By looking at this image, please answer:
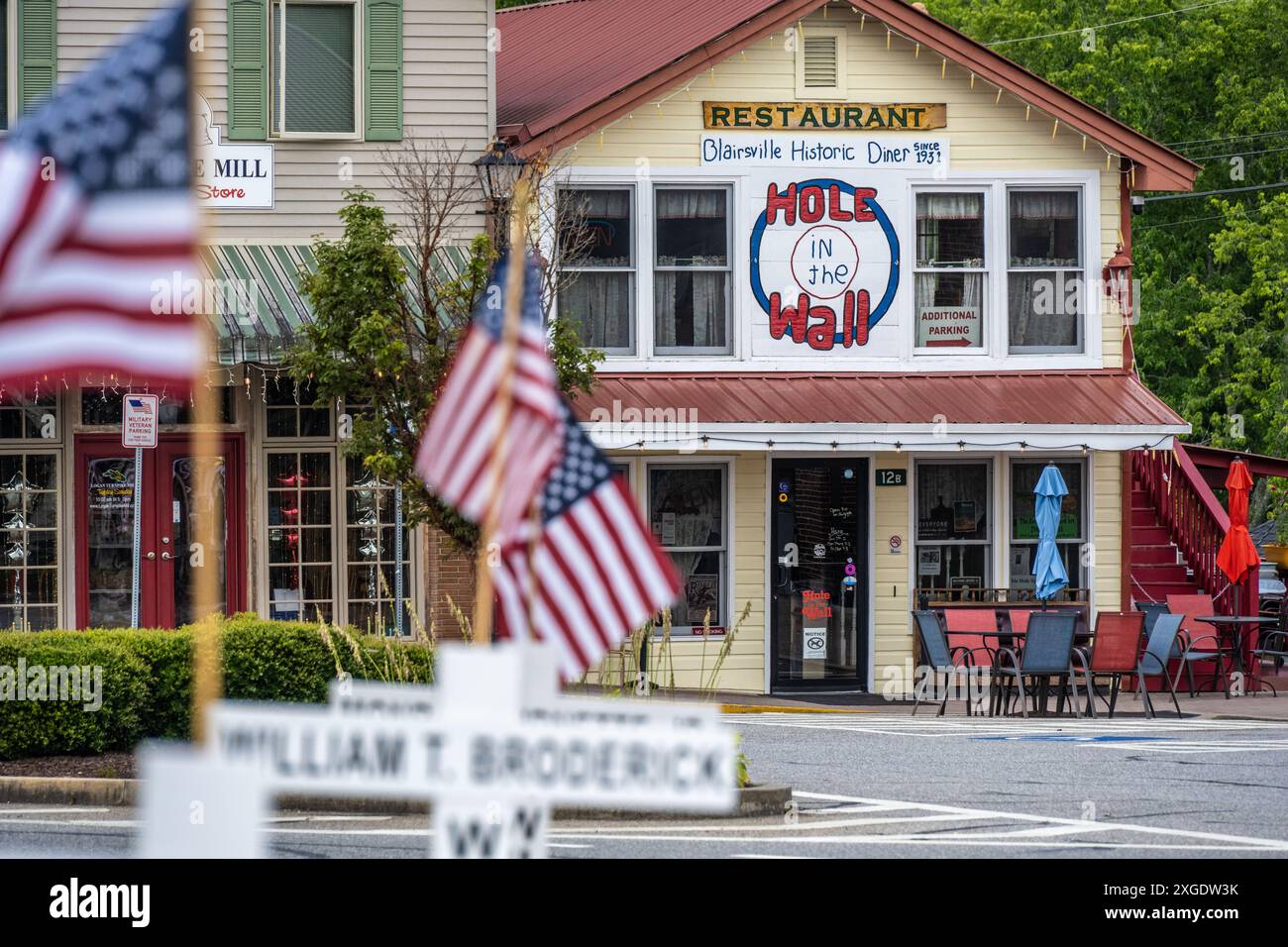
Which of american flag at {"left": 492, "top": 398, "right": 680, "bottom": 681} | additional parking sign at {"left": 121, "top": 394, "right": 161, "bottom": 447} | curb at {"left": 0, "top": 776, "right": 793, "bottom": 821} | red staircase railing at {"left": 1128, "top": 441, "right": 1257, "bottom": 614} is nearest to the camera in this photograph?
american flag at {"left": 492, "top": 398, "right": 680, "bottom": 681}

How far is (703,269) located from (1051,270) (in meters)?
4.08

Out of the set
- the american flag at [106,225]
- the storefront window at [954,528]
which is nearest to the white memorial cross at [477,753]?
the american flag at [106,225]

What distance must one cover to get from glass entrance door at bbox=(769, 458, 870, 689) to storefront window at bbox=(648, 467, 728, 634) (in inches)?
24.8

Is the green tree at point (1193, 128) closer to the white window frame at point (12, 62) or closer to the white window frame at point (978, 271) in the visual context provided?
the white window frame at point (978, 271)

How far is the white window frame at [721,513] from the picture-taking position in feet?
71.9

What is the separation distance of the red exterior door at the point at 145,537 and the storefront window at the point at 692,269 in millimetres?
5011

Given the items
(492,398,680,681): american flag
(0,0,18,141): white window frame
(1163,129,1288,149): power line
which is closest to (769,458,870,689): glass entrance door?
(0,0,18,141): white window frame

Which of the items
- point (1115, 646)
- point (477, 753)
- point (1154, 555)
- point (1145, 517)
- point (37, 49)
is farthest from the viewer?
point (1145, 517)

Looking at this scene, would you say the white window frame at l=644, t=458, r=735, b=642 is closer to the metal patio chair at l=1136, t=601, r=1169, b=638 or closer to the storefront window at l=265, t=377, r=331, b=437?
the storefront window at l=265, t=377, r=331, b=437

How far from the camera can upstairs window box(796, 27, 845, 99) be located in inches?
878

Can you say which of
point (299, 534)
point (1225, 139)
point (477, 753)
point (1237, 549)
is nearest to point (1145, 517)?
point (1237, 549)

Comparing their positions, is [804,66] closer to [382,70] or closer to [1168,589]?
[382,70]

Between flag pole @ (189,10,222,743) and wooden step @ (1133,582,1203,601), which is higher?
flag pole @ (189,10,222,743)

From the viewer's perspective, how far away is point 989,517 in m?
22.6
